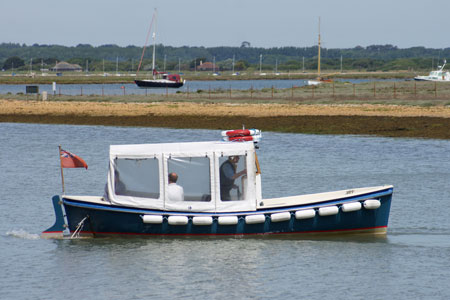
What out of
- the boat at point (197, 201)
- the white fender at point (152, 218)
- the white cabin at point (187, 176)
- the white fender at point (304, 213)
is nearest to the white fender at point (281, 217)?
the boat at point (197, 201)

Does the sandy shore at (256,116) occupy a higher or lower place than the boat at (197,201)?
lower

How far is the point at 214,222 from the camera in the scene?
63.9 ft

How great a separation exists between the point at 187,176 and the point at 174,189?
1.50 feet

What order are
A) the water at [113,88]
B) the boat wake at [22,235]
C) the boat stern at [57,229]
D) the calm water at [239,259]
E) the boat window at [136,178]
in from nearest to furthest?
1. the calm water at [239,259]
2. the boat window at [136,178]
3. the boat stern at [57,229]
4. the boat wake at [22,235]
5. the water at [113,88]

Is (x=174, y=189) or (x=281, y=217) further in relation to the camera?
(x=281, y=217)

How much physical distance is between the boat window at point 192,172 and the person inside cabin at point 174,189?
0.34ft

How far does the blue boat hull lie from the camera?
19.5 m

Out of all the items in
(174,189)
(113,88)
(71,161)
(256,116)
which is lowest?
(113,88)

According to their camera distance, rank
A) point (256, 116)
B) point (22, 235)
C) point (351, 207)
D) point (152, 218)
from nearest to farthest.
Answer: point (152, 218), point (351, 207), point (22, 235), point (256, 116)

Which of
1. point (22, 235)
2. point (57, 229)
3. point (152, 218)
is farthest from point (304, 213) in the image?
point (22, 235)

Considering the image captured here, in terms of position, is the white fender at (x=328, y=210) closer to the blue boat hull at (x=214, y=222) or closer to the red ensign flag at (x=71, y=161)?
the blue boat hull at (x=214, y=222)

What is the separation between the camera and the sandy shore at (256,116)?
46969mm

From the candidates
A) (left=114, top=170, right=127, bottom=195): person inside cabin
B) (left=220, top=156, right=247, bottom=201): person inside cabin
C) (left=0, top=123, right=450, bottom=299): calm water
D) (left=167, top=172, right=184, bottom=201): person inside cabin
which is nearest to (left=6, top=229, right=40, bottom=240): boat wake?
(left=0, top=123, right=450, bottom=299): calm water

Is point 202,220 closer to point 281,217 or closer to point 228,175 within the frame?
point 228,175
